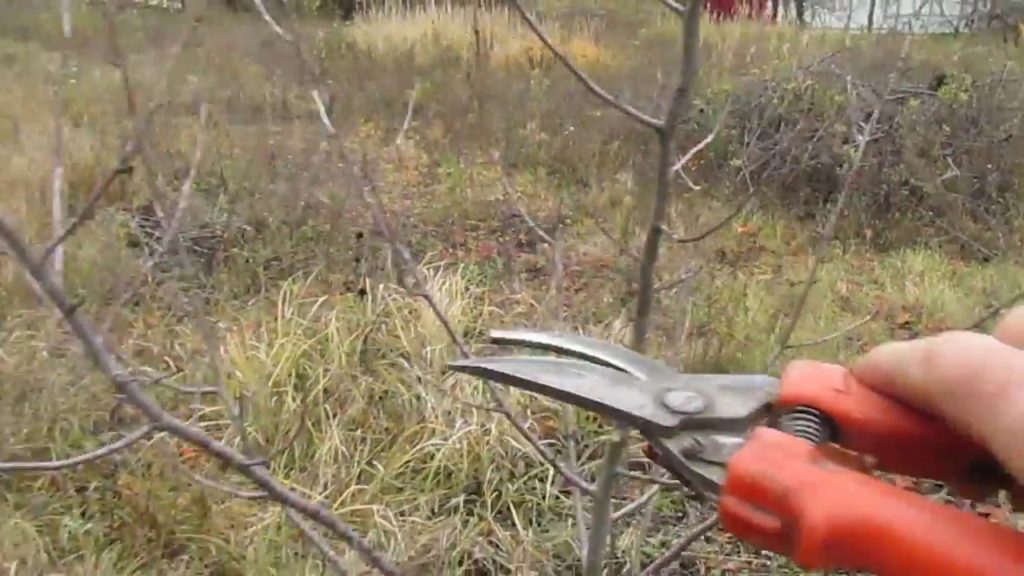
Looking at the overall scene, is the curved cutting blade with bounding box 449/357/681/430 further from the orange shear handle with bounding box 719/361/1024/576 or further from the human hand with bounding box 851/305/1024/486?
the human hand with bounding box 851/305/1024/486

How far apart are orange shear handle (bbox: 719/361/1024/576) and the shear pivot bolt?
74 millimetres

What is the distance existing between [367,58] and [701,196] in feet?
9.89

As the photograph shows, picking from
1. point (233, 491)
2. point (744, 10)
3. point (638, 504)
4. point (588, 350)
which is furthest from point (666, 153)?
point (744, 10)

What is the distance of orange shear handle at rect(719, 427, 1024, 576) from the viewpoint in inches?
27.0

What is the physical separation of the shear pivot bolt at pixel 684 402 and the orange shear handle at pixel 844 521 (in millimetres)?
98

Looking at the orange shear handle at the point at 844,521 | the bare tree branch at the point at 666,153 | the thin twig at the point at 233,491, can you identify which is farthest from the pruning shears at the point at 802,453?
the thin twig at the point at 233,491

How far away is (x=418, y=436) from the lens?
244cm

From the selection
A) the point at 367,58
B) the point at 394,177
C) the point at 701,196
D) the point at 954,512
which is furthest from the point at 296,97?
the point at 954,512

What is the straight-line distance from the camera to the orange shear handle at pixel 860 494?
0.69 m

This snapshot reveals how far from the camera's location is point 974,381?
0.67 metres

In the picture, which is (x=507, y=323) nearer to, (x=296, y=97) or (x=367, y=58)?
(x=296, y=97)

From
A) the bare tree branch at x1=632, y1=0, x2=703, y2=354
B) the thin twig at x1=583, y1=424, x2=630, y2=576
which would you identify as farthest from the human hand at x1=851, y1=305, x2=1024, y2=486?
the thin twig at x1=583, y1=424, x2=630, y2=576

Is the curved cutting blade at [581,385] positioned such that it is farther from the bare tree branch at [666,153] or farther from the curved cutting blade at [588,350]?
the bare tree branch at [666,153]

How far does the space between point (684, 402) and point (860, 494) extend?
0.70 feet
